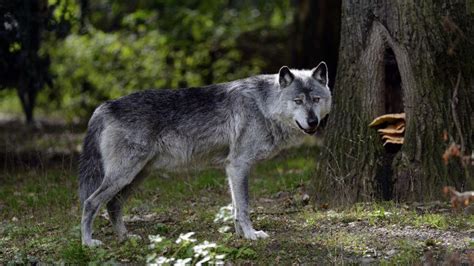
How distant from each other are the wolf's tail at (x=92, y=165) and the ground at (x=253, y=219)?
17.8 inches

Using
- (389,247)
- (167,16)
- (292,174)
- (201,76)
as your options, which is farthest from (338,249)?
(167,16)

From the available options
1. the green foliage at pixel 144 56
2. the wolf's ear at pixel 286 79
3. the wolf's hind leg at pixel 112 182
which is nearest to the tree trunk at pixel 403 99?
the wolf's ear at pixel 286 79

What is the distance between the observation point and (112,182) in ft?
23.4

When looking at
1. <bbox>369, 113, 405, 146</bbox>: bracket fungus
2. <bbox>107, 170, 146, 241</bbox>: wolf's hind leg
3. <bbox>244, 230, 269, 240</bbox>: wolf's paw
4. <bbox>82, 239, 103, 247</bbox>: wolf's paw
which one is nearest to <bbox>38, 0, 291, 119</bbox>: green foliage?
<bbox>369, 113, 405, 146</bbox>: bracket fungus

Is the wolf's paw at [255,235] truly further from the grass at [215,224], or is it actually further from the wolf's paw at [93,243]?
the wolf's paw at [93,243]

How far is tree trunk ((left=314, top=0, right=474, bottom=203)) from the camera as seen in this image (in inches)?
301

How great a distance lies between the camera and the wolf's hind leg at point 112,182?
7.04 meters

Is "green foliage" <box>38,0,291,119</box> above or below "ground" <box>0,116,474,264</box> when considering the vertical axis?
above

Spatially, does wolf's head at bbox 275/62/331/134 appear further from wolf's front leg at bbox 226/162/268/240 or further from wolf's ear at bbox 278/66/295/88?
wolf's front leg at bbox 226/162/268/240

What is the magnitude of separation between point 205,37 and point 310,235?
11953mm

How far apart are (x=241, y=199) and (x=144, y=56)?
1156 centimetres

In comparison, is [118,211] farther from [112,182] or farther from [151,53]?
[151,53]

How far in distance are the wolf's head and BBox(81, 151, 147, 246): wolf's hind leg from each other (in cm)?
150

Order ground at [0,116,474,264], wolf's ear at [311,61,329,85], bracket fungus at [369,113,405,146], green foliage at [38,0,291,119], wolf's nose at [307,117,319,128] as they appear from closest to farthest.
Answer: ground at [0,116,474,264] → wolf's nose at [307,117,319,128] → wolf's ear at [311,61,329,85] → bracket fungus at [369,113,405,146] → green foliage at [38,0,291,119]
